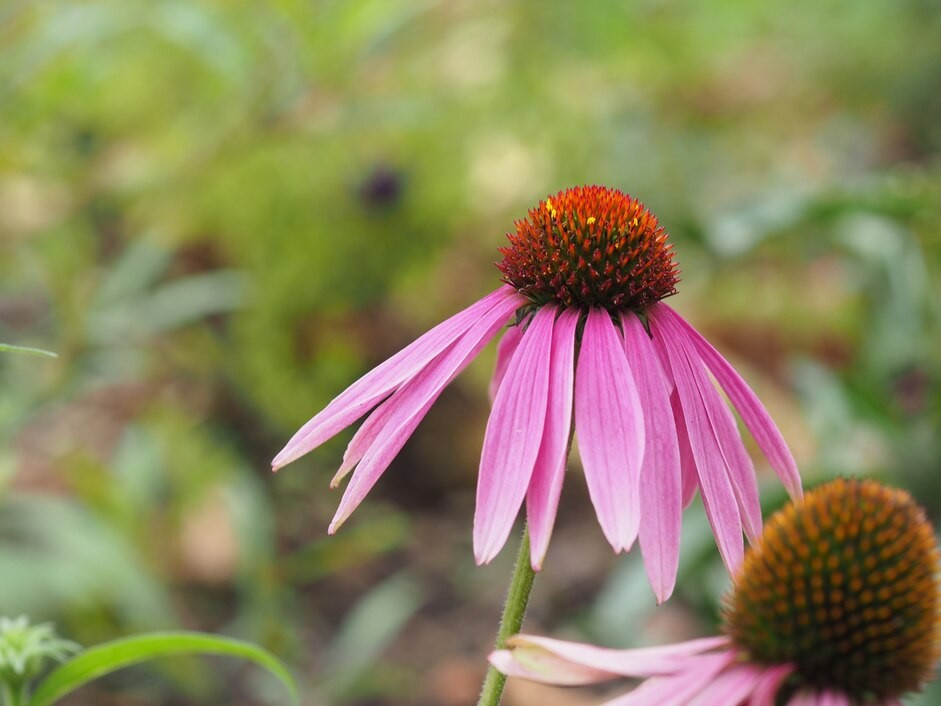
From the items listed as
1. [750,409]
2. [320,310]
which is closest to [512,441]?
[750,409]

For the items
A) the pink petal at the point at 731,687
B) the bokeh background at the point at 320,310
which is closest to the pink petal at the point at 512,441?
the pink petal at the point at 731,687

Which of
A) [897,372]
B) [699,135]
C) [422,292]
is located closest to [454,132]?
[422,292]

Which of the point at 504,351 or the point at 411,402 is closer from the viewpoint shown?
the point at 411,402

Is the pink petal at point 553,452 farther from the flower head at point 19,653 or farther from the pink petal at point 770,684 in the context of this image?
the flower head at point 19,653

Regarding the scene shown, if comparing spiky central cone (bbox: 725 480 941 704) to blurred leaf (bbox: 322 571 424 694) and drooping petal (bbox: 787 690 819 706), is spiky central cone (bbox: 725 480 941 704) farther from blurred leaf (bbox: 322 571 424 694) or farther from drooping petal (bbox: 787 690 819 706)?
blurred leaf (bbox: 322 571 424 694)

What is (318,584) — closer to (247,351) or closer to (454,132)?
(247,351)

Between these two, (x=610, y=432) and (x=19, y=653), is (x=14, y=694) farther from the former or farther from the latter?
(x=610, y=432)
